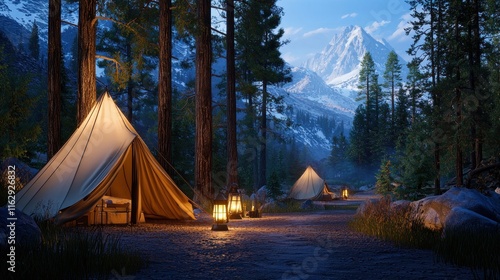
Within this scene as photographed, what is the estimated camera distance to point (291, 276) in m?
5.38

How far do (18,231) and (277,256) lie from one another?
11.4 ft

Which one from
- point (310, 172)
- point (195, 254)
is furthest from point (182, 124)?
point (195, 254)

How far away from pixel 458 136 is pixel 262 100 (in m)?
16.7

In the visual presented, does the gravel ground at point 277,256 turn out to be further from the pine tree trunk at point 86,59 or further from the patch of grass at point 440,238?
the pine tree trunk at point 86,59

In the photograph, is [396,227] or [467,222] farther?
[396,227]

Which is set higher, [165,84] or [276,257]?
[165,84]

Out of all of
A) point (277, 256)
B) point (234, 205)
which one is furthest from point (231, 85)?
point (277, 256)

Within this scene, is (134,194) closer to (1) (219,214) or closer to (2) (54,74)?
(1) (219,214)

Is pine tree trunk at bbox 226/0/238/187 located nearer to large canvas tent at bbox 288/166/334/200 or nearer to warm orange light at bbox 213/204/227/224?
warm orange light at bbox 213/204/227/224

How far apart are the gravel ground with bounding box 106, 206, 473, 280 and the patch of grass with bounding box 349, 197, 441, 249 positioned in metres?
0.28

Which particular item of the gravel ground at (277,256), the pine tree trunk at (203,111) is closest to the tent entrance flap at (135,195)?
the gravel ground at (277,256)

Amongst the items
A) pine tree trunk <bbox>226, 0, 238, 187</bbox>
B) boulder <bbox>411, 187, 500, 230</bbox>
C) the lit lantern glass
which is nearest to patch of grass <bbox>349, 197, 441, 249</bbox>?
boulder <bbox>411, 187, 500, 230</bbox>

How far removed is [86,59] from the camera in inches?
530

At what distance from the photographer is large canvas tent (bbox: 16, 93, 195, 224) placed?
10.6m
